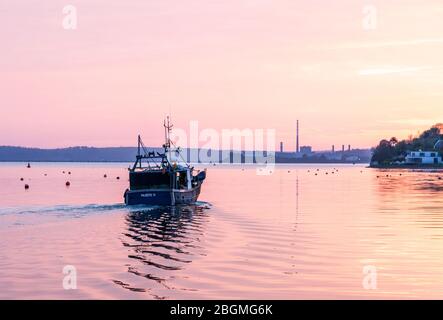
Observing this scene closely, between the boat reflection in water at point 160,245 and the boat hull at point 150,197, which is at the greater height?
the boat hull at point 150,197

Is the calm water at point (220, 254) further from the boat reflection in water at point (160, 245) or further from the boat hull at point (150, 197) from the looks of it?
the boat hull at point (150, 197)

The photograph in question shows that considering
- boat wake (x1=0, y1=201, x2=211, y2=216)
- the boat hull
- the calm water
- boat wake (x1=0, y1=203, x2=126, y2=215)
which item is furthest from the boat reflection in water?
→ boat wake (x1=0, y1=203, x2=126, y2=215)

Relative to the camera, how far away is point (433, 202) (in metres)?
75.6

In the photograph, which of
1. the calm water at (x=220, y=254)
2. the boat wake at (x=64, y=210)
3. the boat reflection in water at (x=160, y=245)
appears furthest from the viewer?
the boat wake at (x=64, y=210)

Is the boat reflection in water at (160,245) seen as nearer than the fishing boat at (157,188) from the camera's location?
Yes

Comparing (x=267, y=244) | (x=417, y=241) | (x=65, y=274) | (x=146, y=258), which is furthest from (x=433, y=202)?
(x=65, y=274)

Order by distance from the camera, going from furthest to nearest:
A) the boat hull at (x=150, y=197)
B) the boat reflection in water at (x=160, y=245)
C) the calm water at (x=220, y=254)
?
the boat hull at (x=150, y=197) < the boat reflection in water at (x=160, y=245) < the calm water at (x=220, y=254)

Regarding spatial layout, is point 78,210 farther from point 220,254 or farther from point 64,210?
point 220,254

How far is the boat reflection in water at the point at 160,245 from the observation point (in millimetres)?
26484

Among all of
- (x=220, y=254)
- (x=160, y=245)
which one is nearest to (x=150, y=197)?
(x=160, y=245)

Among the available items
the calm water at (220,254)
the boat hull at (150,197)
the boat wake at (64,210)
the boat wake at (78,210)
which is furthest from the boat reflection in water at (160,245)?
the boat wake at (64,210)
